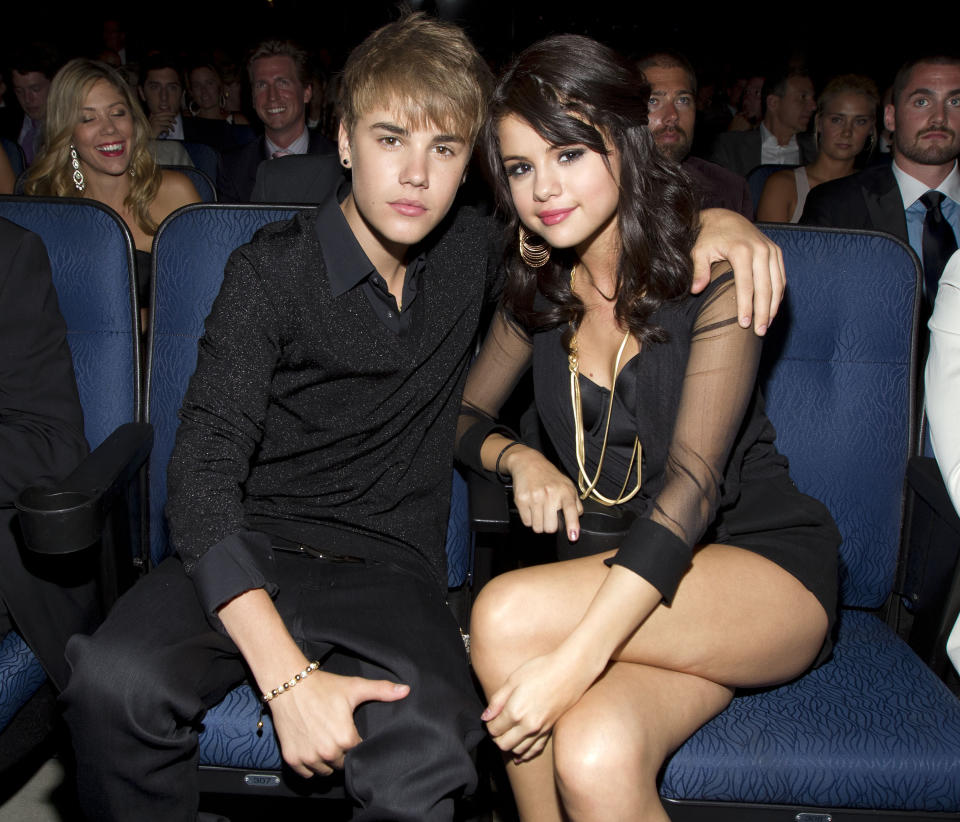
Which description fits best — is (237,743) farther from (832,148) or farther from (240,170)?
(832,148)

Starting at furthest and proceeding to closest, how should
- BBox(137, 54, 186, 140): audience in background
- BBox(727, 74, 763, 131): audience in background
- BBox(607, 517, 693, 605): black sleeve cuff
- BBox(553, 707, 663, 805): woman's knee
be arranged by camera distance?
BBox(727, 74, 763, 131): audience in background, BBox(137, 54, 186, 140): audience in background, BBox(607, 517, 693, 605): black sleeve cuff, BBox(553, 707, 663, 805): woman's knee

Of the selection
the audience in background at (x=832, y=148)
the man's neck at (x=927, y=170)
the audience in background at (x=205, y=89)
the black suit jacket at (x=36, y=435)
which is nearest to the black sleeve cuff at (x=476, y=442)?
the black suit jacket at (x=36, y=435)

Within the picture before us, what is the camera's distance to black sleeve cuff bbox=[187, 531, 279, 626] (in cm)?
118

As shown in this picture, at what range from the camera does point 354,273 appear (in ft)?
4.46

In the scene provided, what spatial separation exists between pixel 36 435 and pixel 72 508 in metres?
0.27

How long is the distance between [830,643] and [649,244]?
661 millimetres

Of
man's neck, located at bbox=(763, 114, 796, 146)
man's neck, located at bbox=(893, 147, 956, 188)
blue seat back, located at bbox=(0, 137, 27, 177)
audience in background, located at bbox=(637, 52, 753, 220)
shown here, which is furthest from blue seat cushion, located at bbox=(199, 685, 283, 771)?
man's neck, located at bbox=(763, 114, 796, 146)

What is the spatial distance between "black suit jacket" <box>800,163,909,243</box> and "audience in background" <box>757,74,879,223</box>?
2.30 feet

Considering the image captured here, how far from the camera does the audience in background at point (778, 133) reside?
473 cm

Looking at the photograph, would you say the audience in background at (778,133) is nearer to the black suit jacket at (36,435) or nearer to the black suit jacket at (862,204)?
the black suit jacket at (862,204)

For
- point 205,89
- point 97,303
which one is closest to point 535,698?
point 97,303

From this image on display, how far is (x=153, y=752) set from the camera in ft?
3.68

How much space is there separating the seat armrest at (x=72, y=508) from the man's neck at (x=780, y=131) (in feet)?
14.1

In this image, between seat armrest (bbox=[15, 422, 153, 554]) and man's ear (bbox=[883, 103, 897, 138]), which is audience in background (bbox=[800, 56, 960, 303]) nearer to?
man's ear (bbox=[883, 103, 897, 138])
